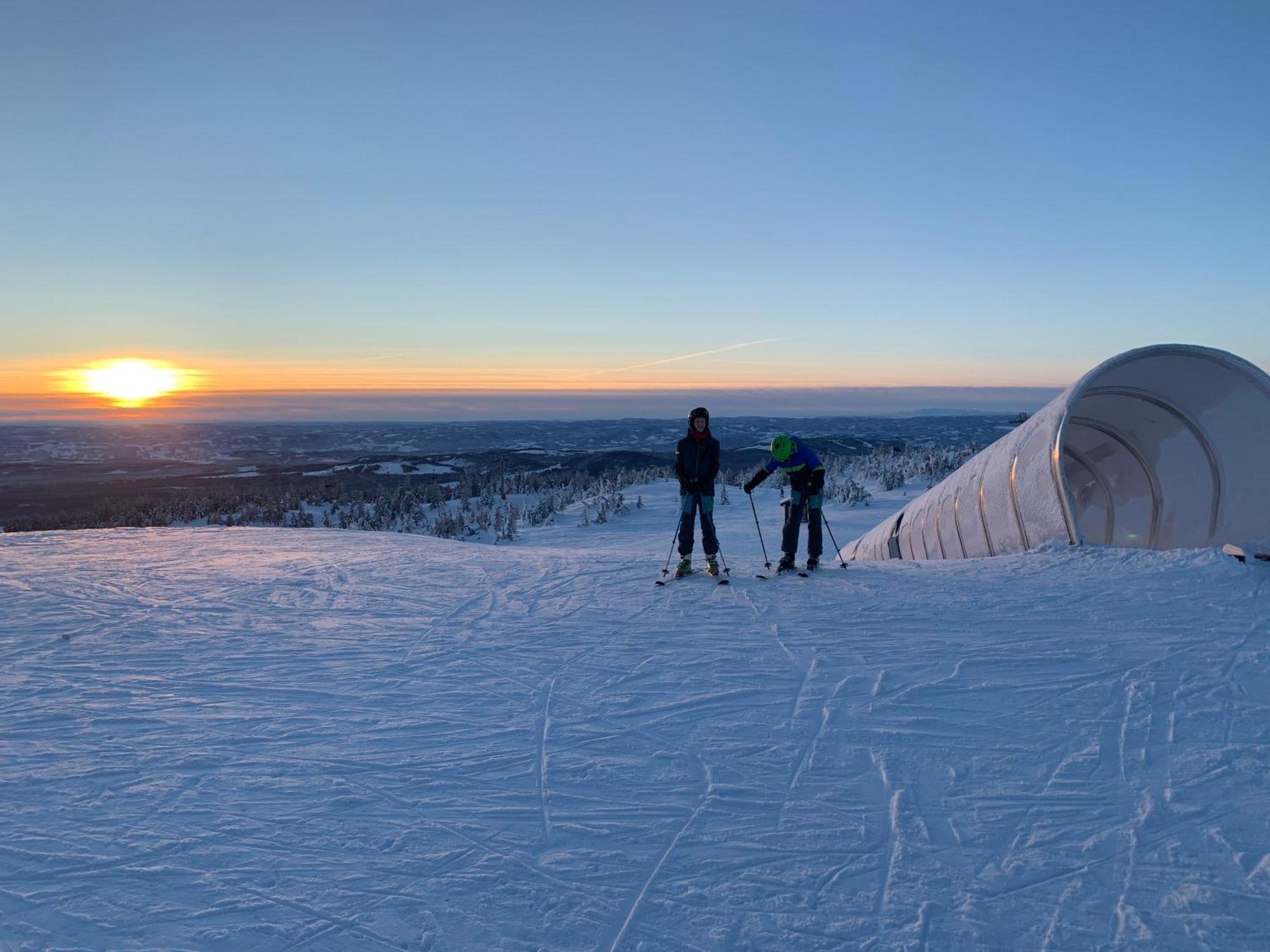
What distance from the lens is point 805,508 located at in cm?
855

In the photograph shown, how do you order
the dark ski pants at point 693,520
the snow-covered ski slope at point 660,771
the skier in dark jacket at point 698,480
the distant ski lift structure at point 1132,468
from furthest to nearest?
the distant ski lift structure at point 1132,468, the dark ski pants at point 693,520, the skier in dark jacket at point 698,480, the snow-covered ski slope at point 660,771

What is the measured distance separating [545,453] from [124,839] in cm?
7268

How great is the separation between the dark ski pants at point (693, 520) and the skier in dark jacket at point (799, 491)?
547mm

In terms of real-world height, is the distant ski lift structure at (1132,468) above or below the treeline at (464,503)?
above

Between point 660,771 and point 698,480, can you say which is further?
point 698,480

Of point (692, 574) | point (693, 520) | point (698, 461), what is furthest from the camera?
point (692, 574)

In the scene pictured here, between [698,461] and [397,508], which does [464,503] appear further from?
Result: [698,461]

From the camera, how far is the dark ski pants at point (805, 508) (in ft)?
27.1

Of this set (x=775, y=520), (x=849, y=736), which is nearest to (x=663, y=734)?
(x=849, y=736)

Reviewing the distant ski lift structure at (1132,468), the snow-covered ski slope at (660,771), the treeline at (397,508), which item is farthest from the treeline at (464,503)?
the snow-covered ski slope at (660,771)

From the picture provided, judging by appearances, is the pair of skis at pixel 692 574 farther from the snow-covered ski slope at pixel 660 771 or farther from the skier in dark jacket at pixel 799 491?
the skier in dark jacket at pixel 799 491

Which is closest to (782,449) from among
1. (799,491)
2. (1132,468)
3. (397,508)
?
(799,491)

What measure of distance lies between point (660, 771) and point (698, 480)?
441 centimetres

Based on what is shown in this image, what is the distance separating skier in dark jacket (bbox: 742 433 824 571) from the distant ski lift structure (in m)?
2.70
